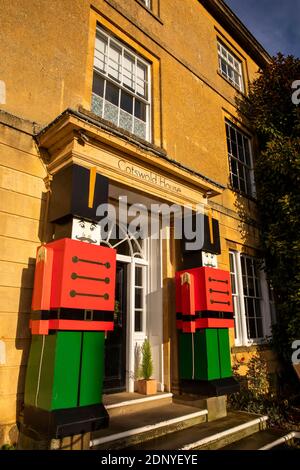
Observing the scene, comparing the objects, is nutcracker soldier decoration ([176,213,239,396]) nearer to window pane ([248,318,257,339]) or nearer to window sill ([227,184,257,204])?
window pane ([248,318,257,339])

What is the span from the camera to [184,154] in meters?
7.25

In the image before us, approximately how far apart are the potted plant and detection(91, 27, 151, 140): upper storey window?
4.04 meters

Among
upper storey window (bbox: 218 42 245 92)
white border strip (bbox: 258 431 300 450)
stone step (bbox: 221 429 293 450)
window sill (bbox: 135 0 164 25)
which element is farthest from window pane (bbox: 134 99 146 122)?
white border strip (bbox: 258 431 300 450)

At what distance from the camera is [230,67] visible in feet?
34.0

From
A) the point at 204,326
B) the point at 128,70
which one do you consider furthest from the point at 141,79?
the point at 204,326

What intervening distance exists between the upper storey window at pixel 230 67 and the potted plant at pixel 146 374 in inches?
322

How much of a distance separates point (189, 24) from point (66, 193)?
714cm

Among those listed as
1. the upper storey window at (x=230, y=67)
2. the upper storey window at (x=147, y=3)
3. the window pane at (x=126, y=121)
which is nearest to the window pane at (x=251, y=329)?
the window pane at (x=126, y=121)

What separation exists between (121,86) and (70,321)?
15.5 feet

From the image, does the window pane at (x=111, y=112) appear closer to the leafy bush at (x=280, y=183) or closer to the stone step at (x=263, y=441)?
the leafy bush at (x=280, y=183)
